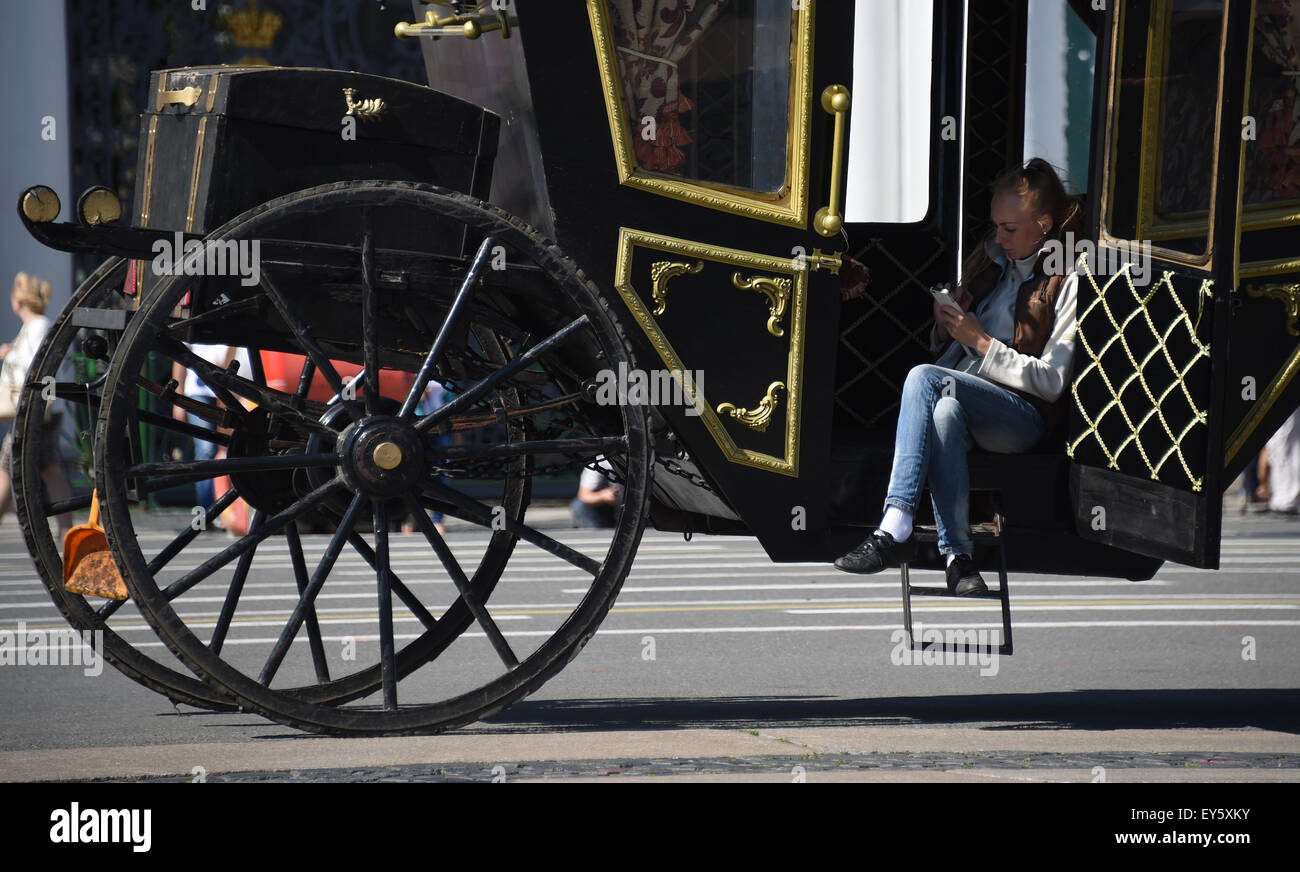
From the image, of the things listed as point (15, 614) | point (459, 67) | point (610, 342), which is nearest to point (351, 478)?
point (610, 342)

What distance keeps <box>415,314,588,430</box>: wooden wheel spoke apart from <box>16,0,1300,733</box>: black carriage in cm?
1

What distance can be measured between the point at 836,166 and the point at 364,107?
1418mm

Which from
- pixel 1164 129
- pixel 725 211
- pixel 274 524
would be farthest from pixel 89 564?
pixel 1164 129

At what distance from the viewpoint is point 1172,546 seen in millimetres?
5312

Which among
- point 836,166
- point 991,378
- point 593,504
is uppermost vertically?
point 836,166

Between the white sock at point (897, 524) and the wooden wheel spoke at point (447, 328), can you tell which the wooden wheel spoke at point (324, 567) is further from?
the white sock at point (897, 524)

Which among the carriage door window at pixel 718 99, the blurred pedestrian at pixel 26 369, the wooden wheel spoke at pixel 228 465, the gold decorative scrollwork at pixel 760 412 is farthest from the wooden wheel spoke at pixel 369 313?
the blurred pedestrian at pixel 26 369

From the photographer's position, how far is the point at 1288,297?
569 centimetres

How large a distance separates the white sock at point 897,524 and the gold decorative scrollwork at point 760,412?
459 millimetres

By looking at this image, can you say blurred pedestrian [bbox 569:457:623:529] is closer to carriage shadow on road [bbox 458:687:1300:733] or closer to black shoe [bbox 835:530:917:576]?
carriage shadow on road [bbox 458:687:1300:733]

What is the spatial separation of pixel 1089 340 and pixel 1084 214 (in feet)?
1.90

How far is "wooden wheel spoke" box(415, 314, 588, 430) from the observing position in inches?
198

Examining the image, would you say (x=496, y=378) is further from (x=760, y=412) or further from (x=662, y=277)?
(x=760, y=412)

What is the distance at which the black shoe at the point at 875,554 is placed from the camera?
Result: 17.8ft
